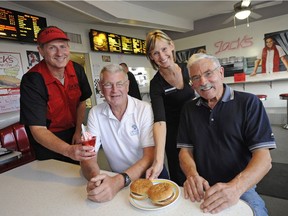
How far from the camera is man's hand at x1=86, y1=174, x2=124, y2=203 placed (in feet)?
3.19

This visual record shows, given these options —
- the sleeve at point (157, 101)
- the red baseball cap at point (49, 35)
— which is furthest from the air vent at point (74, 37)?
the sleeve at point (157, 101)

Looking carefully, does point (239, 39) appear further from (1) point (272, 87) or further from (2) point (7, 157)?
(2) point (7, 157)

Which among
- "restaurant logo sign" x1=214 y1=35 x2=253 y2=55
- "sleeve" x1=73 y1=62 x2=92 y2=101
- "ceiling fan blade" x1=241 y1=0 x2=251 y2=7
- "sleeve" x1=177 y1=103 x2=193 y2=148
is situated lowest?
"sleeve" x1=177 y1=103 x2=193 y2=148

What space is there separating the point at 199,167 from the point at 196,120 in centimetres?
31

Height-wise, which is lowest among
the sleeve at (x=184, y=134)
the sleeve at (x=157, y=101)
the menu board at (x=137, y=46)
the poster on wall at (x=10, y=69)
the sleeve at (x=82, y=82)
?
the sleeve at (x=184, y=134)

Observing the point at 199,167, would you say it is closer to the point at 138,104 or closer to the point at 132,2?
the point at 138,104

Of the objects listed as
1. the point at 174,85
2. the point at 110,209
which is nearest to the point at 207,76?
the point at 174,85

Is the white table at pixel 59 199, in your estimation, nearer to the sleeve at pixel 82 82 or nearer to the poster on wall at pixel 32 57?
the sleeve at pixel 82 82

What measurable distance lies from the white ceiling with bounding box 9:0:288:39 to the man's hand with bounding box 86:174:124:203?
3.18 m

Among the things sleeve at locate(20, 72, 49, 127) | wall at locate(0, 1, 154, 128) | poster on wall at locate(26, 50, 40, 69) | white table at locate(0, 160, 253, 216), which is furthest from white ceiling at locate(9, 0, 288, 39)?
white table at locate(0, 160, 253, 216)

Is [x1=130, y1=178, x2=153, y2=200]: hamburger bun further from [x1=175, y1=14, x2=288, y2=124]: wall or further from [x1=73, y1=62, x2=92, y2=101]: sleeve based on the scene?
[x1=175, y1=14, x2=288, y2=124]: wall

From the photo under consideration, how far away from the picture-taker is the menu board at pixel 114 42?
17.8ft

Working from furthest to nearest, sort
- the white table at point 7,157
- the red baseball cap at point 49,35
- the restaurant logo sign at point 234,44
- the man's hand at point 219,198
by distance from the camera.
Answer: the restaurant logo sign at point 234,44 < the white table at point 7,157 < the red baseball cap at point 49,35 < the man's hand at point 219,198

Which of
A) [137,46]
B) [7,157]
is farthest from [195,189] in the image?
[137,46]
